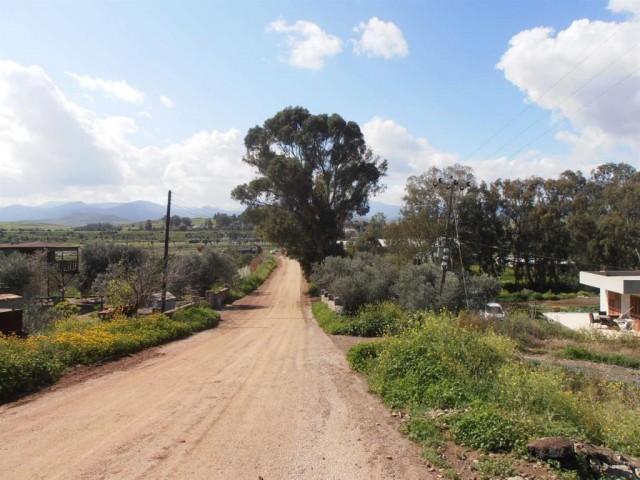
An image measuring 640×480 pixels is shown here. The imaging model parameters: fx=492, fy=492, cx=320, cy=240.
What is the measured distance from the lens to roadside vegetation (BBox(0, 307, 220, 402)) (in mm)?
9953

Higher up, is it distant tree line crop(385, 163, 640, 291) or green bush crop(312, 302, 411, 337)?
distant tree line crop(385, 163, 640, 291)

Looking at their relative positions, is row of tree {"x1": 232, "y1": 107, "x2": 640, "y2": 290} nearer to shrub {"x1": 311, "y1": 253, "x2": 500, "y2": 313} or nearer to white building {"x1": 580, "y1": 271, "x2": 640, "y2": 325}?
white building {"x1": 580, "y1": 271, "x2": 640, "y2": 325}

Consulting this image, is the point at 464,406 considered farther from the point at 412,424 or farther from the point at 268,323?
the point at 268,323

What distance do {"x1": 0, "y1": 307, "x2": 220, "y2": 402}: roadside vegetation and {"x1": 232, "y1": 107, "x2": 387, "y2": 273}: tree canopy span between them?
81.0 ft

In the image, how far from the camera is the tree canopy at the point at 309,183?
4538cm

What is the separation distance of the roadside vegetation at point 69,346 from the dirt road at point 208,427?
594mm

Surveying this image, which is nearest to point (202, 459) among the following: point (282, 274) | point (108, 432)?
point (108, 432)

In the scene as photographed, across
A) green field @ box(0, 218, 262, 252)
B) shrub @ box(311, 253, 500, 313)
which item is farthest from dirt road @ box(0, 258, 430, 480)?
green field @ box(0, 218, 262, 252)

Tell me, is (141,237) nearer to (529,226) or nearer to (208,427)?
(529,226)

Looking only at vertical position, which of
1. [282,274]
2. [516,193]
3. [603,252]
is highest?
[516,193]

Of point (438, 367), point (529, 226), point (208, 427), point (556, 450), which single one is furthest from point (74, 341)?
point (529, 226)

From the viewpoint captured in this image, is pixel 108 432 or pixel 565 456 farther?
pixel 108 432

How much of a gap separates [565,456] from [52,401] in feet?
28.4

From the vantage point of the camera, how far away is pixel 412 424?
7.54 meters
